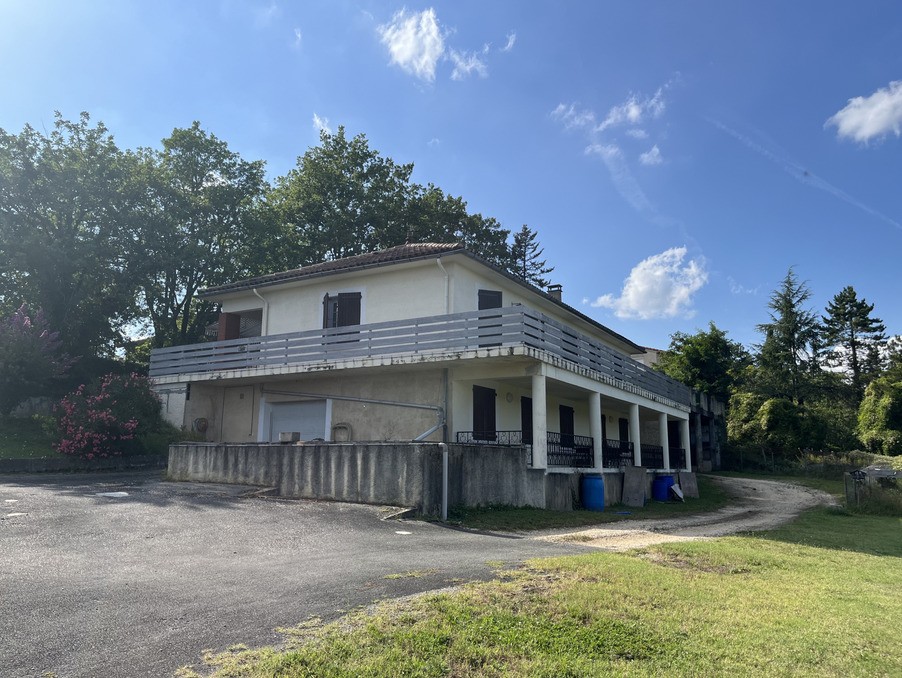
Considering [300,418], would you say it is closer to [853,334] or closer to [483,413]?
[483,413]

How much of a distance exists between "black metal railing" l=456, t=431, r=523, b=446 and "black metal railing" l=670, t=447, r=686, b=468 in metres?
11.0

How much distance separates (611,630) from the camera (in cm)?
480

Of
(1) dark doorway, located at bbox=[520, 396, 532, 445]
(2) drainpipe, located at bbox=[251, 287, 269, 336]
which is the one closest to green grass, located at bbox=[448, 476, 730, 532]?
(1) dark doorway, located at bbox=[520, 396, 532, 445]

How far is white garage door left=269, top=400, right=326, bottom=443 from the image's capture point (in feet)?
66.2

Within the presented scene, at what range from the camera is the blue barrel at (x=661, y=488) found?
21.6m

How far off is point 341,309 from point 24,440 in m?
10.3

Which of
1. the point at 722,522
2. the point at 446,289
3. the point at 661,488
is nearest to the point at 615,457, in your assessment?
the point at 661,488

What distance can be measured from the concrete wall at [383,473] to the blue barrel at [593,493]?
849mm

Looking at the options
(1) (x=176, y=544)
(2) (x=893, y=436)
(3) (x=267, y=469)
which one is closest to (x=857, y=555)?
(1) (x=176, y=544)

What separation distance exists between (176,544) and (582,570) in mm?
5466

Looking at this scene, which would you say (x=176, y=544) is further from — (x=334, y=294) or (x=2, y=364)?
(x=2, y=364)

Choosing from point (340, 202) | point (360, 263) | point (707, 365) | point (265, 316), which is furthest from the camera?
point (707, 365)

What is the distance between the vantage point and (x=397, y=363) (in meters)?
17.2

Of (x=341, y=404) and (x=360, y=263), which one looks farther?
(x=360, y=263)
